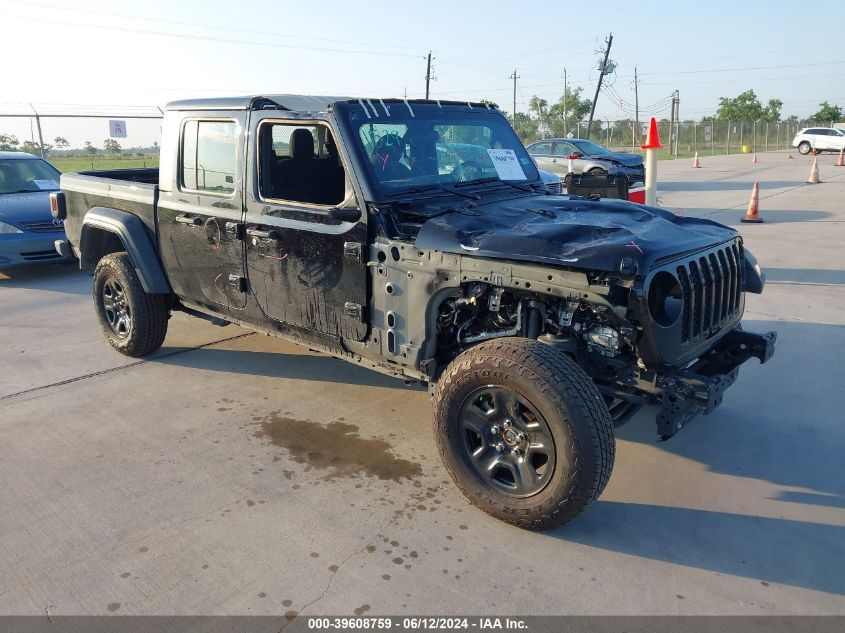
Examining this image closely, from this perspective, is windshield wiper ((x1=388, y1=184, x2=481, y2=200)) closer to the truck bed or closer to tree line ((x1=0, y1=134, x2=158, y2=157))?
the truck bed

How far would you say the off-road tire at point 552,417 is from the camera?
116 inches

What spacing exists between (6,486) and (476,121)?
354 centimetres

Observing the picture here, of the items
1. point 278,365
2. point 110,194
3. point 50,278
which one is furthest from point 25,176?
point 278,365

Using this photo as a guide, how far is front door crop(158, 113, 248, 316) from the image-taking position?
4.45 m

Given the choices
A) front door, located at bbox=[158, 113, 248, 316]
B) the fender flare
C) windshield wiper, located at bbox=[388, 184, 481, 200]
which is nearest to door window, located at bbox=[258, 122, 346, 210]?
front door, located at bbox=[158, 113, 248, 316]

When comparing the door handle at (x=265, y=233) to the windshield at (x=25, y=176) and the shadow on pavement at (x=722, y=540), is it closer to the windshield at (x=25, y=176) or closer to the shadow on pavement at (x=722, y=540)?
the shadow on pavement at (x=722, y=540)

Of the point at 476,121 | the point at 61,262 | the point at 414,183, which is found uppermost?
the point at 476,121

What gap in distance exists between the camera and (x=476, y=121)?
4.62 meters

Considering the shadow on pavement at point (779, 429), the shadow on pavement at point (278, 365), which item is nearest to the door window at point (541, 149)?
the shadow on pavement at point (779, 429)

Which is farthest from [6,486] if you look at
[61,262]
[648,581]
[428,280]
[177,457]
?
[61,262]

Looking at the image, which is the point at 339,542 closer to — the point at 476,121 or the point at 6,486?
the point at 6,486

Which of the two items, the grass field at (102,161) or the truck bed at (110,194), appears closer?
the truck bed at (110,194)

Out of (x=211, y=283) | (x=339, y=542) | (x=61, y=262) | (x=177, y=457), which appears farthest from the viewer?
(x=61, y=262)

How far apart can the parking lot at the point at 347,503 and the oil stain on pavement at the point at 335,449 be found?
0.05ft
